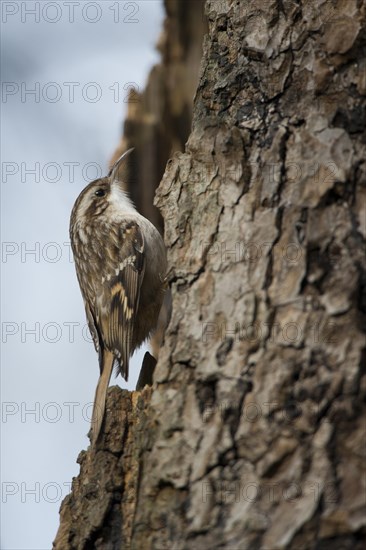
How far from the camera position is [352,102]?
2238mm

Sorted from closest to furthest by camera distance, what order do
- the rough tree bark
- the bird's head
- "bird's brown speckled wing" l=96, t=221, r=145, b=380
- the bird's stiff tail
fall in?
the rough tree bark, the bird's stiff tail, "bird's brown speckled wing" l=96, t=221, r=145, b=380, the bird's head

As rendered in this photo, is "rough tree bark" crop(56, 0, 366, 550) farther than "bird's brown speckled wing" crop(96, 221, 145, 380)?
No

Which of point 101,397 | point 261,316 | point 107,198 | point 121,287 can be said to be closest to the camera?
point 261,316

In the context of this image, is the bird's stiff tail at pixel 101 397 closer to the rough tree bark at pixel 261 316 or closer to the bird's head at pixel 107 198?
the rough tree bark at pixel 261 316

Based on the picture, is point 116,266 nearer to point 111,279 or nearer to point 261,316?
point 111,279

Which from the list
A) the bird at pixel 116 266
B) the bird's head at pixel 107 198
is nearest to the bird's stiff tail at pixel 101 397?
the bird at pixel 116 266

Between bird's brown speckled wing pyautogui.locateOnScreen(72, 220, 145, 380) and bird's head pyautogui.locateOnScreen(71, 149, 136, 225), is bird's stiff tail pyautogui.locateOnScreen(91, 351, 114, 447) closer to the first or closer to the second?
bird's brown speckled wing pyautogui.locateOnScreen(72, 220, 145, 380)

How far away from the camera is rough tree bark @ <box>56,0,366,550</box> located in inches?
72.1

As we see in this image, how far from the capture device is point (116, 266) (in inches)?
155

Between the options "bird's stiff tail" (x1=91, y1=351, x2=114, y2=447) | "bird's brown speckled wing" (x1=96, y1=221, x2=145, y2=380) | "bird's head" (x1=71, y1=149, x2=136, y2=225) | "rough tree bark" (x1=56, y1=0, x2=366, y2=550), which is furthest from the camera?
"bird's head" (x1=71, y1=149, x2=136, y2=225)

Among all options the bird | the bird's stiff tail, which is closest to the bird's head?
the bird

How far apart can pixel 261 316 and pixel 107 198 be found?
2144 millimetres

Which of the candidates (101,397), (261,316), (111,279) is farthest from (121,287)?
(261,316)

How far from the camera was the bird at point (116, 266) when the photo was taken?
3738 millimetres
